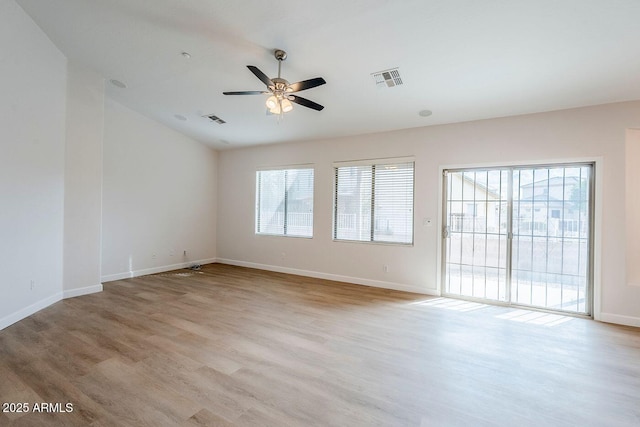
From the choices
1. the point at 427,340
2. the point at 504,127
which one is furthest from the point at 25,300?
the point at 504,127

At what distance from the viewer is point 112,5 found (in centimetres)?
321

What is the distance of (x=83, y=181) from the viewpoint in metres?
4.55

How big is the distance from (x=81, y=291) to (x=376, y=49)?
18.3ft

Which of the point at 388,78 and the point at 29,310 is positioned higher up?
the point at 388,78

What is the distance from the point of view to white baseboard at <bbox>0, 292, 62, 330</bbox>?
329 cm

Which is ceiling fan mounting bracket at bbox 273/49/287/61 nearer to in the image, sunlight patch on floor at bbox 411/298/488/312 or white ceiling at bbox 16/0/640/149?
white ceiling at bbox 16/0/640/149

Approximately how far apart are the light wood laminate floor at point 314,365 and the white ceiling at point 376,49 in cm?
306

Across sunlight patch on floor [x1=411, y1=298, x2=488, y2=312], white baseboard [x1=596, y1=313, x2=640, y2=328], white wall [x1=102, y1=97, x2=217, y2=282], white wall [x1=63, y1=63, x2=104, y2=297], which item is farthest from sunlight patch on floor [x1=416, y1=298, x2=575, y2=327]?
white wall [x1=102, y1=97, x2=217, y2=282]

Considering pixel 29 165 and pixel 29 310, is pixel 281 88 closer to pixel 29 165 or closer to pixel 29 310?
pixel 29 165

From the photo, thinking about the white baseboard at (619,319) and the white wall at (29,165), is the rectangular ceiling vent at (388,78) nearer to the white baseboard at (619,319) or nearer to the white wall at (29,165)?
the white baseboard at (619,319)

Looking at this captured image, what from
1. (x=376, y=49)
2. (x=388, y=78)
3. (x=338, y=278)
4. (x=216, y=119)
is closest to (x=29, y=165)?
(x=216, y=119)

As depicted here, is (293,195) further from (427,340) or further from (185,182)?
(427,340)

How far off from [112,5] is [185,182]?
4099mm

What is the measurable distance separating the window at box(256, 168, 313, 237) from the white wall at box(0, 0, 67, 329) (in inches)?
146
